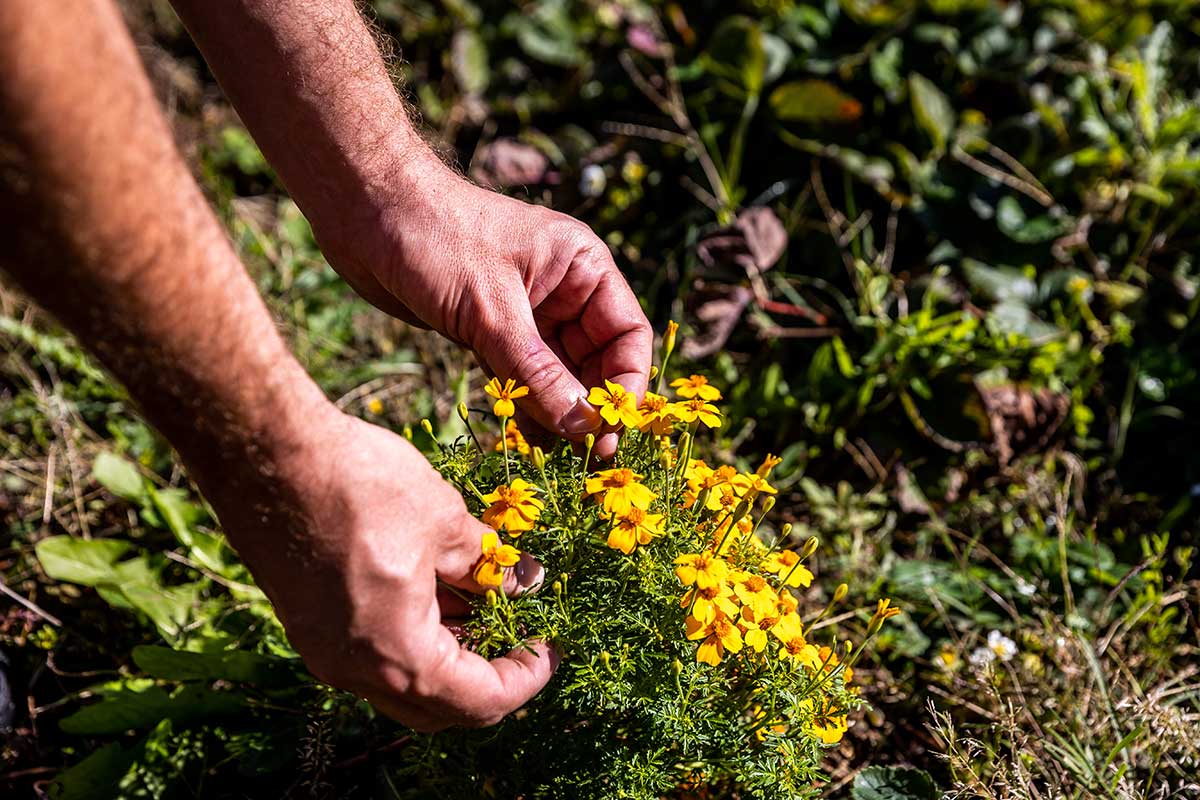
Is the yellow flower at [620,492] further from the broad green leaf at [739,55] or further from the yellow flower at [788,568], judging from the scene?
the broad green leaf at [739,55]

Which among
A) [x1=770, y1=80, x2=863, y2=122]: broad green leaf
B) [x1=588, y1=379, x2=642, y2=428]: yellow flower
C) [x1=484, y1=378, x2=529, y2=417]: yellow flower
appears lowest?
[x1=770, y1=80, x2=863, y2=122]: broad green leaf

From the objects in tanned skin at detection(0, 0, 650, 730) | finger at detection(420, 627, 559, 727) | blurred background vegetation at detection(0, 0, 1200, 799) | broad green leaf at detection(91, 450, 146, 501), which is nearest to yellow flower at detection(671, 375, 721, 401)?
tanned skin at detection(0, 0, 650, 730)

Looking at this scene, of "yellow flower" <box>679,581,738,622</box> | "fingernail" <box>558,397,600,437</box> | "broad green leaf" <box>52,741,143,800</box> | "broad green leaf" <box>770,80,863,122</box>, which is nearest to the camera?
"yellow flower" <box>679,581,738,622</box>

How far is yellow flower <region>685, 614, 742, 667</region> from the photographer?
1.30 m

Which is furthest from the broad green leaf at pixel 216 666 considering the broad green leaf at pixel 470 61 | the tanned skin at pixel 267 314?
the broad green leaf at pixel 470 61

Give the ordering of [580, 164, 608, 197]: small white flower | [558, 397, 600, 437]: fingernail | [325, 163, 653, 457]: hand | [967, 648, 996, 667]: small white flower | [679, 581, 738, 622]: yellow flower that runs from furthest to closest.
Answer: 1. [580, 164, 608, 197]: small white flower
2. [967, 648, 996, 667]: small white flower
3. [325, 163, 653, 457]: hand
4. [558, 397, 600, 437]: fingernail
5. [679, 581, 738, 622]: yellow flower

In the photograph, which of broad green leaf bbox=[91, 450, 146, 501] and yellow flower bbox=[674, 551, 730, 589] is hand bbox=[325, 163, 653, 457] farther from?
broad green leaf bbox=[91, 450, 146, 501]

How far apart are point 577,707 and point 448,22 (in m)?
3.19

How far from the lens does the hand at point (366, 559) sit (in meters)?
1.17

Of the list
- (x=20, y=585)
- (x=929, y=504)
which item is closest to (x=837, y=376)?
(x=929, y=504)

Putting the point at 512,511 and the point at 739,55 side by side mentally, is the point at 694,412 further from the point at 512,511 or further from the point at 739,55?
the point at 739,55

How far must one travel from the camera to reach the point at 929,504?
261 centimetres

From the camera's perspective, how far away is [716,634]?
1.34 metres

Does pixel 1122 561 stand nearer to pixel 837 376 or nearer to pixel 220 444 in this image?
pixel 837 376
